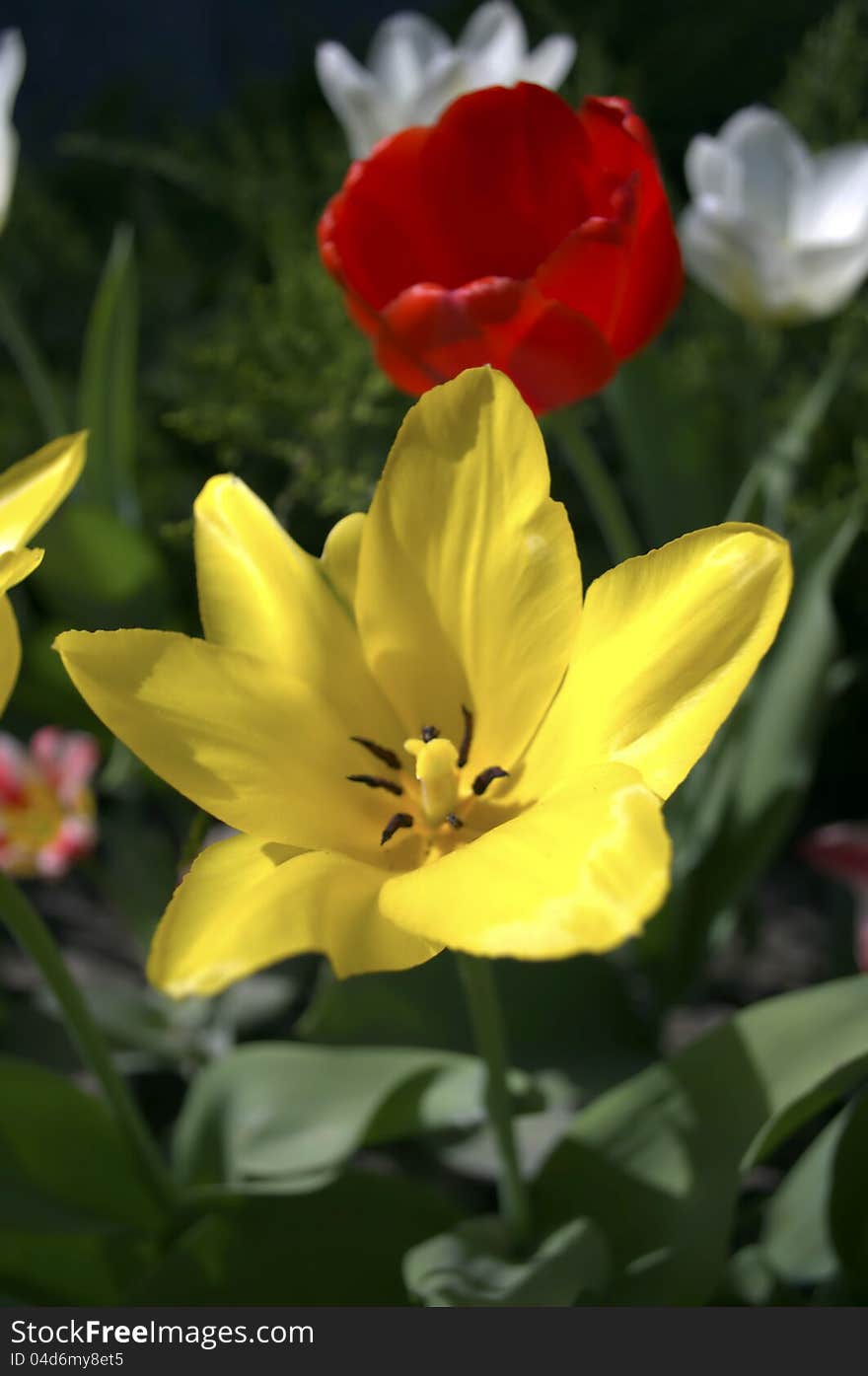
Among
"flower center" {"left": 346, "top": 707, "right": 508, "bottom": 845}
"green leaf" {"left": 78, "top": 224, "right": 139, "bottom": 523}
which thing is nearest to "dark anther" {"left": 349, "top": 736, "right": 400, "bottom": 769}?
"flower center" {"left": 346, "top": 707, "right": 508, "bottom": 845}

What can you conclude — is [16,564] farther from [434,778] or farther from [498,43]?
[498,43]

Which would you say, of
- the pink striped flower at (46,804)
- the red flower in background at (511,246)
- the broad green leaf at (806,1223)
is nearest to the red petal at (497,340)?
the red flower in background at (511,246)

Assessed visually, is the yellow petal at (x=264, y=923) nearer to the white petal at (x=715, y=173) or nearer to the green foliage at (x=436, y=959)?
the green foliage at (x=436, y=959)

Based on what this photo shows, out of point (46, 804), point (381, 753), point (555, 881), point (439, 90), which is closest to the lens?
point (555, 881)

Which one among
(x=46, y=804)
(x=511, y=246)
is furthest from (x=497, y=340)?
(x=46, y=804)

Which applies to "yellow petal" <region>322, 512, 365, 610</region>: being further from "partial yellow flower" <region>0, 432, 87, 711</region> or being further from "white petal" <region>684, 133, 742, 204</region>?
"white petal" <region>684, 133, 742, 204</region>
